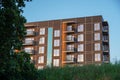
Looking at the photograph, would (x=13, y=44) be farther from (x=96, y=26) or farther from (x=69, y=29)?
(x=69, y=29)

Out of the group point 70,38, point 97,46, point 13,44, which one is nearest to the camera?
point 13,44

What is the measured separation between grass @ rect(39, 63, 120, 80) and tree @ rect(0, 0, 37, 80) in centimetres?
126

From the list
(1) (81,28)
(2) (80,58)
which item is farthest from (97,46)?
(1) (81,28)

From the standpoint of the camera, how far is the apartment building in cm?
7556

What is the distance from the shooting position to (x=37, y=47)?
79812mm

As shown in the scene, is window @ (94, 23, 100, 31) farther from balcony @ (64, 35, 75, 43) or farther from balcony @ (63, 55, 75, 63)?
balcony @ (63, 55, 75, 63)

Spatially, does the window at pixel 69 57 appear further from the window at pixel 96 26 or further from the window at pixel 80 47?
the window at pixel 96 26

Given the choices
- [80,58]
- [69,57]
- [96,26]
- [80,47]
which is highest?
[96,26]

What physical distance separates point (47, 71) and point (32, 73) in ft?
5.79

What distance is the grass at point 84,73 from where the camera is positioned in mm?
16597

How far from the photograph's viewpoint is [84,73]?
17562 millimetres

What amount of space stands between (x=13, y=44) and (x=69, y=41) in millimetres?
61907

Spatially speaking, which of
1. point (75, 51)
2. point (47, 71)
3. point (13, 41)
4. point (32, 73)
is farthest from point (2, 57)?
point (75, 51)

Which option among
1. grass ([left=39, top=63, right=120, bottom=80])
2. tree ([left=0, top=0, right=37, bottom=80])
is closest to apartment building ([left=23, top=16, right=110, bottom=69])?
grass ([left=39, top=63, right=120, bottom=80])
